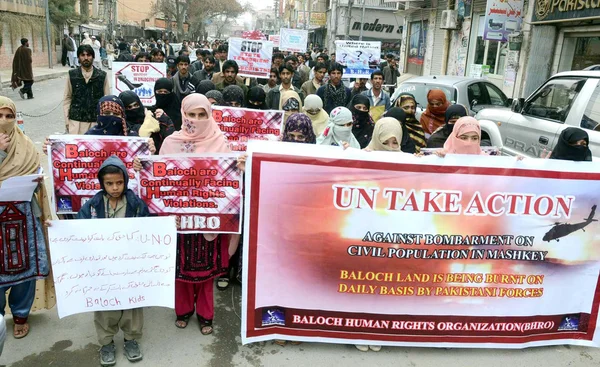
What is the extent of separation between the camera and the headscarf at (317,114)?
17.6ft

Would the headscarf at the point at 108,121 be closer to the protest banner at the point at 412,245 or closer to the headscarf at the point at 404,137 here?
the protest banner at the point at 412,245

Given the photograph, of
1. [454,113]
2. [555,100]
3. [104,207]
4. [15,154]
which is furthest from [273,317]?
[555,100]

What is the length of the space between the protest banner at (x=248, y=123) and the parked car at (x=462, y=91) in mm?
3799

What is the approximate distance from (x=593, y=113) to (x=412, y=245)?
3307 millimetres

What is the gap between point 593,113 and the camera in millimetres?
5172

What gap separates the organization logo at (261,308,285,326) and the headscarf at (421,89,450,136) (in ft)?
11.8

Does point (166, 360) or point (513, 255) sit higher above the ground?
point (513, 255)

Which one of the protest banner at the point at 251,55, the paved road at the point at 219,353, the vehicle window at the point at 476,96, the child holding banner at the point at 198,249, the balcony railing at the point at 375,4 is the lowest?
the paved road at the point at 219,353

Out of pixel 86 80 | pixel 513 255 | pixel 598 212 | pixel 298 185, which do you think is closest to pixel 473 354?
pixel 513 255

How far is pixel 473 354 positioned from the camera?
3.40m

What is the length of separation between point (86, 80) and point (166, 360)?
3963 mm

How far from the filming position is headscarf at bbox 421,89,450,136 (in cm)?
590

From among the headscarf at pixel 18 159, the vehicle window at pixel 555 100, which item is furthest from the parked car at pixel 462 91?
the headscarf at pixel 18 159

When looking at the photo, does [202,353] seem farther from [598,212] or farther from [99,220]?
[598,212]
